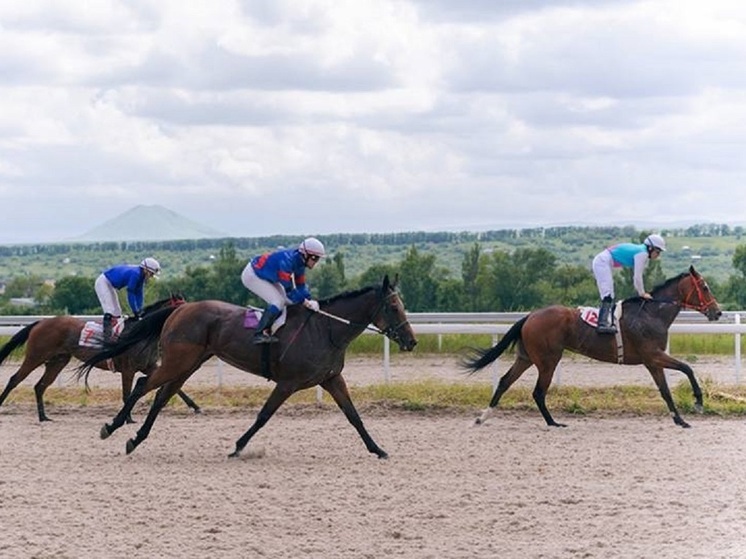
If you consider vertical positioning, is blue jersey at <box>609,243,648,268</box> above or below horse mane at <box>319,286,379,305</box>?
above

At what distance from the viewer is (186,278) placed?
1423 inches

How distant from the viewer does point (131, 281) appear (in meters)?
14.3

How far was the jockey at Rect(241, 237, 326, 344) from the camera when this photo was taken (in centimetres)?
1173

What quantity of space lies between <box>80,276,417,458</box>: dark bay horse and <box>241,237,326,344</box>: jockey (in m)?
0.11

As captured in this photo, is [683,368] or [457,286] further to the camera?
[457,286]

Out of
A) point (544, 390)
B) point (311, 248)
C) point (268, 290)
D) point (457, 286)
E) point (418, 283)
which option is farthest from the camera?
point (418, 283)

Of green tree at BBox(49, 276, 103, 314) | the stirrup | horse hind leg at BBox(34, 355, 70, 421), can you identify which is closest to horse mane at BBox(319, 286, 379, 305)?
the stirrup

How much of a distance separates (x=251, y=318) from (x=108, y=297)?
3291mm

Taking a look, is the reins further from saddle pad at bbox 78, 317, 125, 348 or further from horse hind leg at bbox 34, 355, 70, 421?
horse hind leg at bbox 34, 355, 70, 421

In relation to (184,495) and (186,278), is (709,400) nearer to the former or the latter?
(184,495)

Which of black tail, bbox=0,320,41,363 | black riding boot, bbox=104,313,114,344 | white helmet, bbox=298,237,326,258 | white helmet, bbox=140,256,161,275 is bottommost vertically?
black tail, bbox=0,320,41,363

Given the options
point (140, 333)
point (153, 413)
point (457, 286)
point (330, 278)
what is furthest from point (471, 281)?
point (153, 413)

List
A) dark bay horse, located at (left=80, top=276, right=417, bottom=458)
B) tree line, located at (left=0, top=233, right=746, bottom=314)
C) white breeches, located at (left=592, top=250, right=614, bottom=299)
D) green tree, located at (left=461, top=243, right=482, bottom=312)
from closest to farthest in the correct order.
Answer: dark bay horse, located at (left=80, top=276, right=417, bottom=458) → white breeches, located at (left=592, top=250, right=614, bottom=299) → tree line, located at (left=0, top=233, right=746, bottom=314) → green tree, located at (left=461, top=243, right=482, bottom=312)

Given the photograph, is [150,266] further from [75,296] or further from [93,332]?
[75,296]
